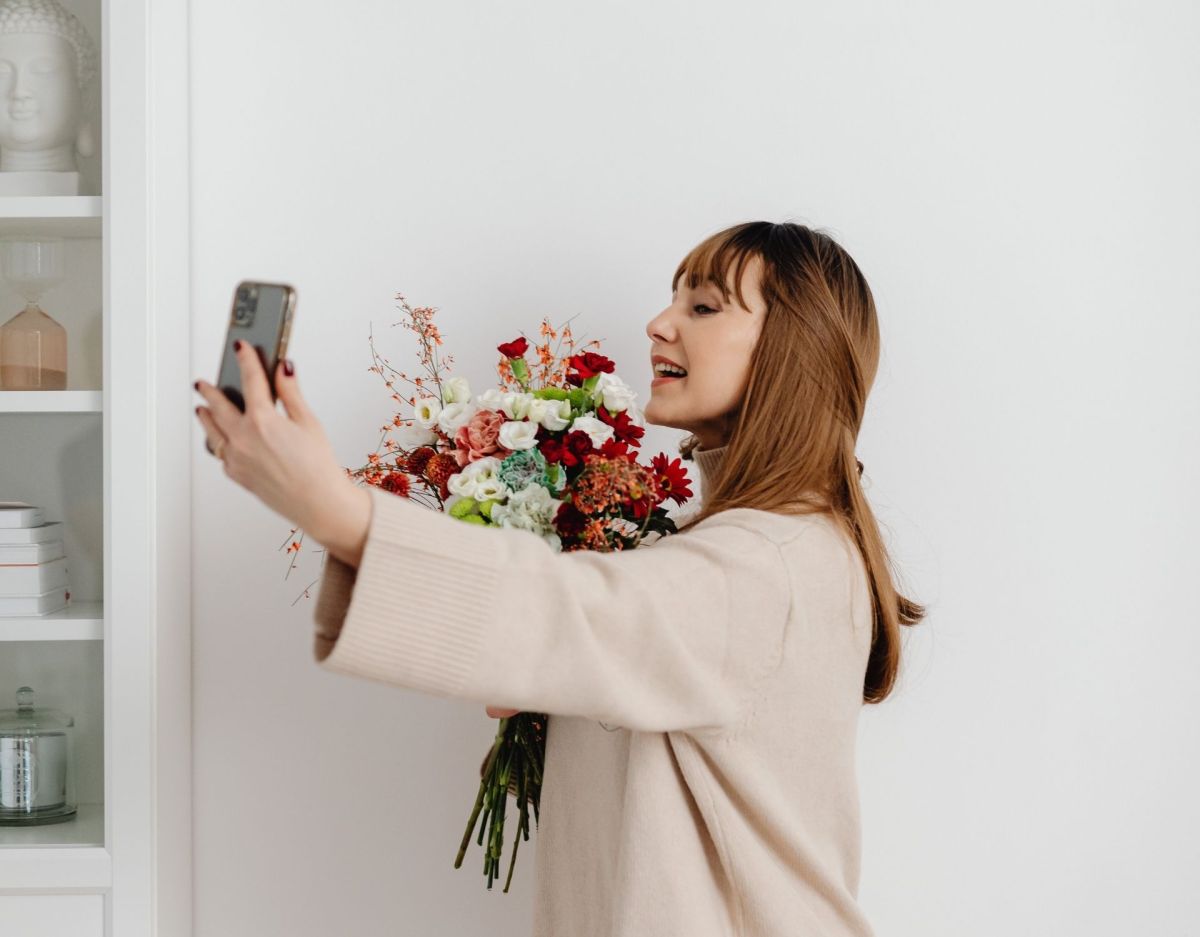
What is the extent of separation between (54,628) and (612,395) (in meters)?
0.82

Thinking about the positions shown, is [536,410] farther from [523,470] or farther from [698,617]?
[698,617]

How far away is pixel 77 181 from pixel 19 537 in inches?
19.2

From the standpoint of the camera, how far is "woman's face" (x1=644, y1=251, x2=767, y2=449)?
1283mm

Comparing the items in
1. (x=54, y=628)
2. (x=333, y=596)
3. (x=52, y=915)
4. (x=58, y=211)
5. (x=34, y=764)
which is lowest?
(x=52, y=915)

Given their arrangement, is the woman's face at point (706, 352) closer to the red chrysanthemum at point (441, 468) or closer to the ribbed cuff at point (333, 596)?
the red chrysanthemum at point (441, 468)

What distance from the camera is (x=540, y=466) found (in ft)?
4.06

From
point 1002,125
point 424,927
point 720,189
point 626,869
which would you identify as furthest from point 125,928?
point 1002,125

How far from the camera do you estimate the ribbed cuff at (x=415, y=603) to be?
843mm

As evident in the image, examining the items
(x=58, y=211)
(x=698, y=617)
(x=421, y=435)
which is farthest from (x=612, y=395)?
(x=58, y=211)

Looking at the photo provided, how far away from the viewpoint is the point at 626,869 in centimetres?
112

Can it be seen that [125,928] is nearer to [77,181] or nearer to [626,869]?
[626,869]

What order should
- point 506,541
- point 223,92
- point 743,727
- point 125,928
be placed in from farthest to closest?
1. point 223,92
2. point 125,928
3. point 743,727
4. point 506,541

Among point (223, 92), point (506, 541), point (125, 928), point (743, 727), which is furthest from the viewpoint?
point (223, 92)

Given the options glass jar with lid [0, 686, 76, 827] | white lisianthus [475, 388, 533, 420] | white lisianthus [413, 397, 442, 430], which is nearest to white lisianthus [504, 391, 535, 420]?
white lisianthus [475, 388, 533, 420]
